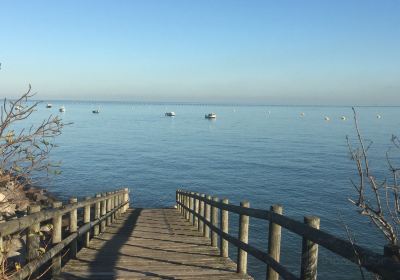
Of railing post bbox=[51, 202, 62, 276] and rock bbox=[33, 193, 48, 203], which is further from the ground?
railing post bbox=[51, 202, 62, 276]

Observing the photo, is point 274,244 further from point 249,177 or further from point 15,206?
point 249,177

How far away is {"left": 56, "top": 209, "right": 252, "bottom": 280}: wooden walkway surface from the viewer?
20.4 feet

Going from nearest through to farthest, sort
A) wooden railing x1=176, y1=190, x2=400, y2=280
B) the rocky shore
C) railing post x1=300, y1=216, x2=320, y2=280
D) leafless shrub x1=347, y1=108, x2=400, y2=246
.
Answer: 1. wooden railing x1=176, y1=190, x2=400, y2=280
2. leafless shrub x1=347, y1=108, x2=400, y2=246
3. railing post x1=300, y1=216, x2=320, y2=280
4. the rocky shore

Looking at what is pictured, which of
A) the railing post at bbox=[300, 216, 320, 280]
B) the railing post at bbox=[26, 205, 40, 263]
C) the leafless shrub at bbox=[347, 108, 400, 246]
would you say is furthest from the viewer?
the railing post at bbox=[26, 205, 40, 263]

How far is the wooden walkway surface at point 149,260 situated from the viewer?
6.21 meters

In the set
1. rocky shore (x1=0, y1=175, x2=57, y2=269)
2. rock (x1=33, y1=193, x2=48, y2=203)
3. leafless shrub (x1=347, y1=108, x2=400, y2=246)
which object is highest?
leafless shrub (x1=347, y1=108, x2=400, y2=246)

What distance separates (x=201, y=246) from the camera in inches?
347

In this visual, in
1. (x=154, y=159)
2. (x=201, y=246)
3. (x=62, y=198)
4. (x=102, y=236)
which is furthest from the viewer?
(x=154, y=159)

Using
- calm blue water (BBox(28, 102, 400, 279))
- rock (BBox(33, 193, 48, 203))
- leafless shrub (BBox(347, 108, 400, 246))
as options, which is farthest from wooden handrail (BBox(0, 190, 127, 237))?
rock (BBox(33, 193, 48, 203))

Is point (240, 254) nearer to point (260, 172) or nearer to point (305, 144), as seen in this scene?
point (260, 172)

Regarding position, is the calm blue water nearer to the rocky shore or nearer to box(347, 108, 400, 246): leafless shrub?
the rocky shore

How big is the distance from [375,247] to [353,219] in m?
5.56

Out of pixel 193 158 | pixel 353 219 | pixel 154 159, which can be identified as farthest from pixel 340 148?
pixel 353 219

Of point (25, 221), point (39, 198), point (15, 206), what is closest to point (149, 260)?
point (25, 221)
